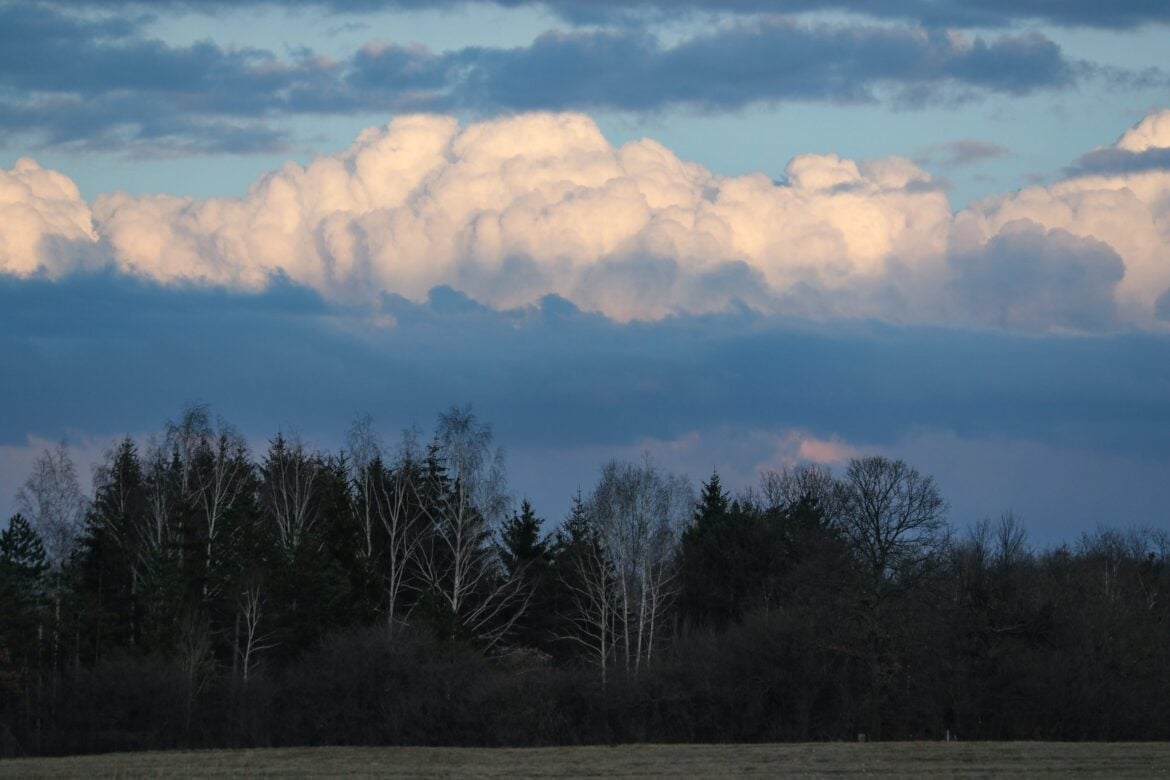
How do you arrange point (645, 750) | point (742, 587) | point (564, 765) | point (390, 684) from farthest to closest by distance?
point (742, 587) → point (390, 684) → point (645, 750) → point (564, 765)

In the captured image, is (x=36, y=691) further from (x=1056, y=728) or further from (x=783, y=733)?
(x=1056, y=728)

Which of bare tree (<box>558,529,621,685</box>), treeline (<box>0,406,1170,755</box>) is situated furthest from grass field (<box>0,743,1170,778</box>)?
bare tree (<box>558,529,621,685</box>)

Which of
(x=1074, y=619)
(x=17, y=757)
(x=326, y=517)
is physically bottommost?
(x=17, y=757)

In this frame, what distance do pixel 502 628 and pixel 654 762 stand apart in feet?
96.9

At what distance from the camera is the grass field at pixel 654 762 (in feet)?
153

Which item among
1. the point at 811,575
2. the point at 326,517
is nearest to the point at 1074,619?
the point at 811,575

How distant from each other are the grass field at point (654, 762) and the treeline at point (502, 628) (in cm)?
722

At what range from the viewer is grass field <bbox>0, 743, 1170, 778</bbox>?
153 ft

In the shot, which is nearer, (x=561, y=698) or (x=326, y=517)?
(x=561, y=698)

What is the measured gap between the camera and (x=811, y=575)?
2835 inches

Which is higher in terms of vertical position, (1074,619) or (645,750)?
(1074,619)

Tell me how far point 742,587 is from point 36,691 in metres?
39.3

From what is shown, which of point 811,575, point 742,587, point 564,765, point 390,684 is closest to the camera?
point 564,765

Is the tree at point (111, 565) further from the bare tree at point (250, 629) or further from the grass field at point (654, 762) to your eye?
the grass field at point (654, 762)
